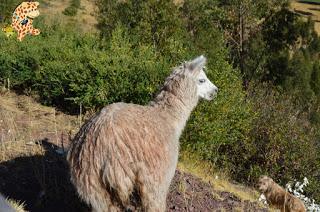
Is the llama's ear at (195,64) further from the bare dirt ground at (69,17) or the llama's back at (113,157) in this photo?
the bare dirt ground at (69,17)

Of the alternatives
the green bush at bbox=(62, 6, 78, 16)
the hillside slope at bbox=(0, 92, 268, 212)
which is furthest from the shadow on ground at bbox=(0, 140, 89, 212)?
the green bush at bbox=(62, 6, 78, 16)

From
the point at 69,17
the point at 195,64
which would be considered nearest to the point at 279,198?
the point at 195,64

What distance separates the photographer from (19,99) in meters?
10.7

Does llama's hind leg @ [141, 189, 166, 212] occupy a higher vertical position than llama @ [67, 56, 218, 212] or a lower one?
lower

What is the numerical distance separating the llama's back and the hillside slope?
0.95 feet

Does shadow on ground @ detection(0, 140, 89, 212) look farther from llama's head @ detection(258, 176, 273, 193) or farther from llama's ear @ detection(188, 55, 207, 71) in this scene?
llama's head @ detection(258, 176, 273, 193)

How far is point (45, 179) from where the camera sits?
6465mm

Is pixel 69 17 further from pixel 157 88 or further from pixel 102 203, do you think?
pixel 102 203

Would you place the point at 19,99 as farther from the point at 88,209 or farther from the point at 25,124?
the point at 88,209

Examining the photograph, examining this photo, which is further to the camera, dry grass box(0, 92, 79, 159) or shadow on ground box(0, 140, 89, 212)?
dry grass box(0, 92, 79, 159)

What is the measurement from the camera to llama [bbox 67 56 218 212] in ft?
16.5

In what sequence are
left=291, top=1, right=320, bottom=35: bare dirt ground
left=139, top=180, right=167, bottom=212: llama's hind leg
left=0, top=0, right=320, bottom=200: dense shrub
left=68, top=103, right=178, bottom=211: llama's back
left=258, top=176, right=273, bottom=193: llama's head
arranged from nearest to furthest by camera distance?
1. left=68, top=103, right=178, bottom=211: llama's back
2. left=139, top=180, right=167, bottom=212: llama's hind leg
3. left=0, top=0, right=320, bottom=200: dense shrub
4. left=258, top=176, right=273, bottom=193: llama's head
5. left=291, top=1, right=320, bottom=35: bare dirt ground

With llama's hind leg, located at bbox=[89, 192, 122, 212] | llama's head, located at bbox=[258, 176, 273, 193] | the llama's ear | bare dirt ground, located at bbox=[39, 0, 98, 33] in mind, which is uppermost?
the llama's ear

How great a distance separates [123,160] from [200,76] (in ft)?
5.98
